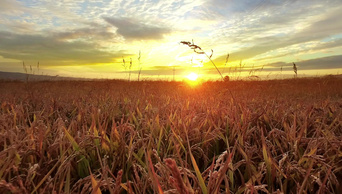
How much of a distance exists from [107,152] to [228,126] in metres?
1.22

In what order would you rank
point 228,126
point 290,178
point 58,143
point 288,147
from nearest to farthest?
point 290,178
point 58,143
point 288,147
point 228,126

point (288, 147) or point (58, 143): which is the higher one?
point (58, 143)

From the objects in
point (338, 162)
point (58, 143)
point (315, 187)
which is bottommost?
point (315, 187)

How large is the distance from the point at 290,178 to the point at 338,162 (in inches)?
19.2

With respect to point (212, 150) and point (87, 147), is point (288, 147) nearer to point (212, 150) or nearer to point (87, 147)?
point (212, 150)

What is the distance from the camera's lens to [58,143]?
1.57m

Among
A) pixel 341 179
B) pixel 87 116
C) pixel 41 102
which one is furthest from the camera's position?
pixel 41 102

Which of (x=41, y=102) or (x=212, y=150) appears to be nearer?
(x=212, y=150)

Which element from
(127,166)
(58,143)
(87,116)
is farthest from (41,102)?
(127,166)

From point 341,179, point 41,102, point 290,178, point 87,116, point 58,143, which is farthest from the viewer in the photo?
point 41,102

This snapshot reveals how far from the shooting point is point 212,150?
1899 millimetres

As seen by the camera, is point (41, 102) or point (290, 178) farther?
point (41, 102)

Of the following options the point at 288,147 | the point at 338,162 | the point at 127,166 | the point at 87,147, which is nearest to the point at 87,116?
the point at 87,147

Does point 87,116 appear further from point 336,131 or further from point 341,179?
point 336,131
